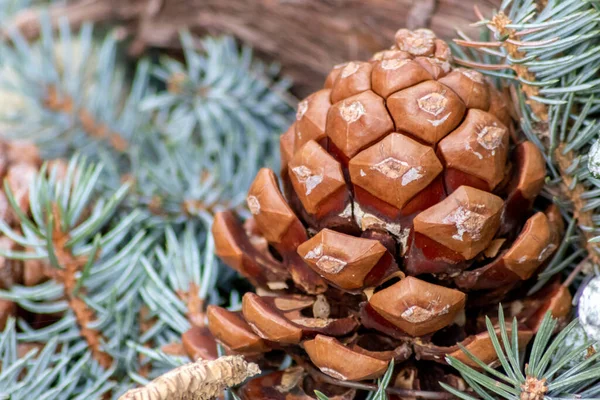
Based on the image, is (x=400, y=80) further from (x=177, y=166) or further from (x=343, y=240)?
(x=177, y=166)

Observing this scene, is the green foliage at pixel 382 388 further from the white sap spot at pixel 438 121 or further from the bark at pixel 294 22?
the bark at pixel 294 22

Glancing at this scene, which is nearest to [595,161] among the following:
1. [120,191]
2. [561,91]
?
[561,91]

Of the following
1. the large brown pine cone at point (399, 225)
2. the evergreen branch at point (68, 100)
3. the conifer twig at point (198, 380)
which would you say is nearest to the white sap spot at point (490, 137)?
the large brown pine cone at point (399, 225)

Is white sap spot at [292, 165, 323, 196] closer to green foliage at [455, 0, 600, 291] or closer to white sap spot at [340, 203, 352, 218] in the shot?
white sap spot at [340, 203, 352, 218]

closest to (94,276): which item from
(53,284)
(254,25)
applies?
(53,284)

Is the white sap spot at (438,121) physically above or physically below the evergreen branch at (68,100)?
above
